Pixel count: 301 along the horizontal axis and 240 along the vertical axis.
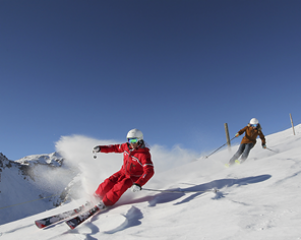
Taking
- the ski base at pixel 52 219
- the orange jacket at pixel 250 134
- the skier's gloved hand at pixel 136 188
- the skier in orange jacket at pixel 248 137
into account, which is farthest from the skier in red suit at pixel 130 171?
the orange jacket at pixel 250 134

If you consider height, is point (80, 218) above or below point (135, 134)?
below

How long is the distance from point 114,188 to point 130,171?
1.71 ft

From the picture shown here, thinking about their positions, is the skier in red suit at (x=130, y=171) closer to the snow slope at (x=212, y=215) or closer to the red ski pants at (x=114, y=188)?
the red ski pants at (x=114, y=188)

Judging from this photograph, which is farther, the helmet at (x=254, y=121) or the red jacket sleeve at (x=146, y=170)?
the helmet at (x=254, y=121)

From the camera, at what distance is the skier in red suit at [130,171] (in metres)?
3.68

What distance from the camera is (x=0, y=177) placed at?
72.6 m

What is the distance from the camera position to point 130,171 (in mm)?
4074

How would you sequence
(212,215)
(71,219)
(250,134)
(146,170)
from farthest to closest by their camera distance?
(250,134) < (146,170) < (71,219) < (212,215)

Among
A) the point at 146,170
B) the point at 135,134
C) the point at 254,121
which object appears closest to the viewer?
the point at 146,170

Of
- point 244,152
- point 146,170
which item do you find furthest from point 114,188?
point 244,152

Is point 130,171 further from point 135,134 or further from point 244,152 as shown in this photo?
point 244,152

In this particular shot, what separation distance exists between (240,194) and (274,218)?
99 cm

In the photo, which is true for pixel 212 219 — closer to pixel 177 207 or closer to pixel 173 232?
pixel 173 232

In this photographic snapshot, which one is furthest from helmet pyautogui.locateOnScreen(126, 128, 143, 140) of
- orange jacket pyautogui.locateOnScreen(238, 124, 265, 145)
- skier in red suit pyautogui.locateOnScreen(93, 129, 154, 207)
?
orange jacket pyautogui.locateOnScreen(238, 124, 265, 145)
